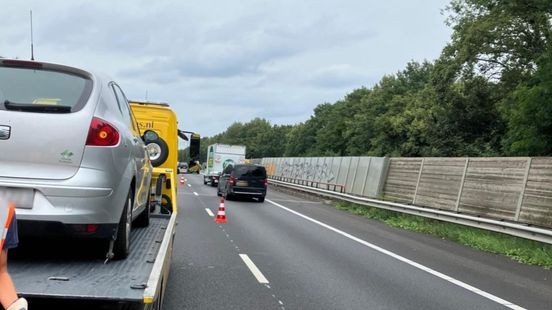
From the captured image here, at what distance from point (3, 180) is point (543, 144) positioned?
2732cm

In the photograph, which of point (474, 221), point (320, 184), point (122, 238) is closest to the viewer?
point (122, 238)

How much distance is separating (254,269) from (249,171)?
18.7m

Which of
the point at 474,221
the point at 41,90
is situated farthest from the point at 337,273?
the point at 474,221

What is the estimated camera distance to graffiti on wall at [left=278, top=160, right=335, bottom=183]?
119 ft

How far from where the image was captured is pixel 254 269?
30.1ft

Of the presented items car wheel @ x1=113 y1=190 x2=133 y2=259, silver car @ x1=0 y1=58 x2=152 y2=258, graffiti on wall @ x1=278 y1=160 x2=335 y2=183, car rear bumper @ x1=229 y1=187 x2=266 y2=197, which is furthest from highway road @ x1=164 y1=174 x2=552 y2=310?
graffiti on wall @ x1=278 y1=160 x2=335 y2=183

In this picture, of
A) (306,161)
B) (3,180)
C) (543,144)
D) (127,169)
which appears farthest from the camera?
(306,161)

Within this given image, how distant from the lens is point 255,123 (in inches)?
7180

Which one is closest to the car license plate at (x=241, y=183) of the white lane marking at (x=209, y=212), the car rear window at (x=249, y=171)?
the car rear window at (x=249, y=171)

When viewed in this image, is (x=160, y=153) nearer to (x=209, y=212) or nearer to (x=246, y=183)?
(x=209, y=212)

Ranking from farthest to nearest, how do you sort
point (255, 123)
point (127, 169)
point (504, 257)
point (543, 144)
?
point (255, 123) → point (543, 144) → point (504, 257) → point (127, 169)

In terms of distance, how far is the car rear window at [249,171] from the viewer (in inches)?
1093

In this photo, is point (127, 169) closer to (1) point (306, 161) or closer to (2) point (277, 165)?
(1) point (306, 161)

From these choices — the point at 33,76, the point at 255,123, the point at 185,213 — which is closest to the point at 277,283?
the point at 33,76
